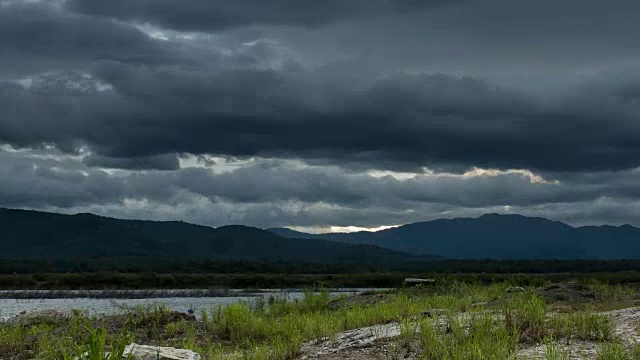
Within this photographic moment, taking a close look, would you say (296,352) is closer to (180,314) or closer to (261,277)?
(180,314)

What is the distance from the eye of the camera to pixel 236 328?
18141mm

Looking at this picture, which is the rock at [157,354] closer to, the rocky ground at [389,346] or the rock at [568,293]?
the rocky ground at [389,346]

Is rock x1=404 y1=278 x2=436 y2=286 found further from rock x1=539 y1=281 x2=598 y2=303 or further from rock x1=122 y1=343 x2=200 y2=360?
rock x1=122 y1=343 x2=200 y2=360

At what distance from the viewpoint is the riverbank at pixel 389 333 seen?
12742 millimetres

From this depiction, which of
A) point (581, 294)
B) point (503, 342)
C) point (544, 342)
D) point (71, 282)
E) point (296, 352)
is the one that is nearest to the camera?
point (503, 342)

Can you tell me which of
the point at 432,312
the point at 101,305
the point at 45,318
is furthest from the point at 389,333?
the point at 101,305

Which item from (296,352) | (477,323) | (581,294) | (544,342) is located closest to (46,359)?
(296,352)

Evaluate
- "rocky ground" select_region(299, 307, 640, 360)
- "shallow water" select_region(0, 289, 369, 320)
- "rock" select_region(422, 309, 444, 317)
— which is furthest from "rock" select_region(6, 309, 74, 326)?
"shallow water" select_region(0, 289, 369, 320)

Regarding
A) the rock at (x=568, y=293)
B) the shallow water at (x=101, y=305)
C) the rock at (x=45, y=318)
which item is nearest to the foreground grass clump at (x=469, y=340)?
the rock at (x=568, y=293)

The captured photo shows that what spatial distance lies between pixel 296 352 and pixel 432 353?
2978mm

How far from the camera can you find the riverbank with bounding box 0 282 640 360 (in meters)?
12.7

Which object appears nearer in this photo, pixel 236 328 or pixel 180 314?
pixel 236 328

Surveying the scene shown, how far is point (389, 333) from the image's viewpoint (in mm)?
15281

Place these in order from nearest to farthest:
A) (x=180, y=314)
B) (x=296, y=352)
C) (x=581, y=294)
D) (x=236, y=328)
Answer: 1. (x=296, y=352)
2. (x=236, y=328)
3. (x=180, y=314)
4. (x=581, y=294)
